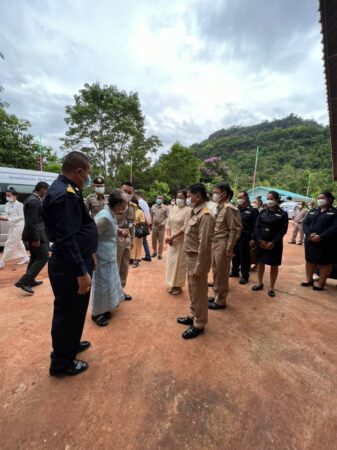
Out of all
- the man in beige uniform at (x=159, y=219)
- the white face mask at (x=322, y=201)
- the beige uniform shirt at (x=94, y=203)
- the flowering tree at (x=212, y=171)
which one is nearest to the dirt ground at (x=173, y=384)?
the beige uniform shirt at (x=94, y=203)

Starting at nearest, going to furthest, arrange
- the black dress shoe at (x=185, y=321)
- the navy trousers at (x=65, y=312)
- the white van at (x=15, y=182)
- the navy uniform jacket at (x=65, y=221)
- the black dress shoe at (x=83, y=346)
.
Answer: the navy uniform jacket at (x=65, y=221), the navy trousers at (x=65, y=312), the black dress shoe at (x=83, y=346), the black dress shoe at (x=185, y=321), the white van at (x=15, y=182)

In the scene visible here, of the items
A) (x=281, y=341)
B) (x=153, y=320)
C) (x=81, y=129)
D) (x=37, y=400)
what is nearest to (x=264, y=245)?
(x=281, y=341)

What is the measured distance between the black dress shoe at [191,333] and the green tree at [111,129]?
16654 mm

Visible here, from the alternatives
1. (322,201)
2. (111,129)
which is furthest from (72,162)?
(111,129)

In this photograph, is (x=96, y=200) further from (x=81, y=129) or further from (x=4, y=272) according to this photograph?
(x=81, y=129)

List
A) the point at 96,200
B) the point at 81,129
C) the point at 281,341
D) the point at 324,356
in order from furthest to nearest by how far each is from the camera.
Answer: the point at 81,129 < the point at 96,200 < the point at 281,341 < the point at 324,356

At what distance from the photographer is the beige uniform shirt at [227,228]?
336cm

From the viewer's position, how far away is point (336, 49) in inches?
130

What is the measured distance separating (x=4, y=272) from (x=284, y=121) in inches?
4160

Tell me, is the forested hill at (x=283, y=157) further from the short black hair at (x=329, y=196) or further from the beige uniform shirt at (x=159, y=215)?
the short black hair at (x=329, y=196)

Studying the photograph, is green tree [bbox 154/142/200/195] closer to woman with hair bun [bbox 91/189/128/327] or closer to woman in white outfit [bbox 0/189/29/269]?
woman in white outfit [bbox 0/189/29/269]

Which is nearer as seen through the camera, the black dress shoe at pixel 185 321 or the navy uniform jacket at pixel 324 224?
the black dress shoe at pixel 185 321

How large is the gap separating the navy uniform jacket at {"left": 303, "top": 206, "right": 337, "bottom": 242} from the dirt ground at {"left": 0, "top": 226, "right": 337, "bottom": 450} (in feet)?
5.07

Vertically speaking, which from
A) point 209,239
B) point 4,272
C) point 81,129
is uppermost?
point 81,129
